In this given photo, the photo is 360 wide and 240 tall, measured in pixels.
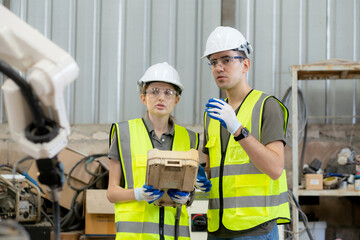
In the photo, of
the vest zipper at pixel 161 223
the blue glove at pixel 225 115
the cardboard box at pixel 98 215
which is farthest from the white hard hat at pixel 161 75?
the cardboard box at pixel 98 215

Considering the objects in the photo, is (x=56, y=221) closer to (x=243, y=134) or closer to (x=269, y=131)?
(x=243, y=134)

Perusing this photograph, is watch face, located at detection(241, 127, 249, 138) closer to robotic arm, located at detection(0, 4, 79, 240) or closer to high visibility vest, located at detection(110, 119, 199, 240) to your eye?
high visibility vest, located at detection(110, 119, 199, 240)

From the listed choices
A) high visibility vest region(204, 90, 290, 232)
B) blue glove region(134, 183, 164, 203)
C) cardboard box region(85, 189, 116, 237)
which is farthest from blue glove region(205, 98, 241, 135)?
cardboard box region(85, 189, 116, 237)

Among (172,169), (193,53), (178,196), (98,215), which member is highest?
(193,53)

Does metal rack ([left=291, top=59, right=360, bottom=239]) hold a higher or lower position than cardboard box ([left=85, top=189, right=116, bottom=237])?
higher

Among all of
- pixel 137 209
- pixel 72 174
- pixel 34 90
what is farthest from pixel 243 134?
pixel 72 174

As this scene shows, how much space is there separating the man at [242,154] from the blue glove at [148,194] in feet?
→ 0.88

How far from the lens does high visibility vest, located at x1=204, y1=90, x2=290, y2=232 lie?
→ 1.97 m

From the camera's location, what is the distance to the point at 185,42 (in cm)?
428

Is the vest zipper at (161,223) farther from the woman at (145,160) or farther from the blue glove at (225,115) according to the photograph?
the blue glove at (225,115)

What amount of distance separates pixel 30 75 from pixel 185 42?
3327 mm

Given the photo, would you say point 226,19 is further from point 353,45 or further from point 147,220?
point 147,220

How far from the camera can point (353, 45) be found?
415 cm

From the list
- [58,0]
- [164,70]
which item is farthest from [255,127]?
[58,0]
